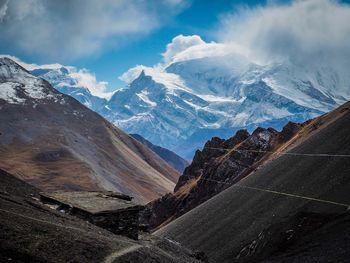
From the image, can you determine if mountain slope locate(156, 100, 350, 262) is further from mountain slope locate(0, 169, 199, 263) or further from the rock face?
the rock face

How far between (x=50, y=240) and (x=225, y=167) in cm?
6629

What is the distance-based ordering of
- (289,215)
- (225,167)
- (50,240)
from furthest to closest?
(225,167), (289,215), (50,240)

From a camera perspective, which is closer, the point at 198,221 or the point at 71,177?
the point at 198,221

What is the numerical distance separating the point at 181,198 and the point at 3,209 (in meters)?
77.2

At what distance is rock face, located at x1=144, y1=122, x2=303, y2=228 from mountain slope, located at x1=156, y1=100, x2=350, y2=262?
28.6 metres

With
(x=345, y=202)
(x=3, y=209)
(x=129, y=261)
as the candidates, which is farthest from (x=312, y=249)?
(x=3, y=209)

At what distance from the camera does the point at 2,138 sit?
178 m

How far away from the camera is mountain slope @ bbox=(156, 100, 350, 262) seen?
1856cm

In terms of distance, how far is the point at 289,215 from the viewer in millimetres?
24141

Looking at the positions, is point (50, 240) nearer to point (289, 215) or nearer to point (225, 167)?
point (289, 215)

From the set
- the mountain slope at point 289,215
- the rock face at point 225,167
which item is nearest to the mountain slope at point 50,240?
the mountain slope at point 289,215

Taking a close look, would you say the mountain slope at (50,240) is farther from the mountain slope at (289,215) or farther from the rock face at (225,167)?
the rock face at (225,167)

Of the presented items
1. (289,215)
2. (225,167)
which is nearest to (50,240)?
(289,215)

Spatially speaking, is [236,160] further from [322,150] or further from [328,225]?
[328,225]
